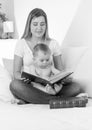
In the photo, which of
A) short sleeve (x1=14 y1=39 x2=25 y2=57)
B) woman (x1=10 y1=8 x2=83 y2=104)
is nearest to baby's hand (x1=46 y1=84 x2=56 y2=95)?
woman (x1=10 y1=8 x2=83 y2=104)

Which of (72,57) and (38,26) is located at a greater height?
(38,26)

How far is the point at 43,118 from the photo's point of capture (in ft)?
4.10

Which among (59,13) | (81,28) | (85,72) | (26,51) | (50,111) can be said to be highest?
(59,13)

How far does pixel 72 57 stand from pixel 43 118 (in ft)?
2.57

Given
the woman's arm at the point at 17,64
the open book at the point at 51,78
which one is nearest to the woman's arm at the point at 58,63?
the woman's arm at the point at 17,64

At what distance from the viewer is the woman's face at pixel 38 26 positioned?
76.6 inches

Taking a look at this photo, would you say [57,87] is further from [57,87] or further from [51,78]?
[51,78]

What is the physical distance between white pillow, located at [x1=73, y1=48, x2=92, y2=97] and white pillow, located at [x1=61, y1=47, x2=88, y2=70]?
0.07 metres

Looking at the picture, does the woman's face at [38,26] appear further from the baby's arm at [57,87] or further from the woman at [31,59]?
→ the baby's arm at [57,87]

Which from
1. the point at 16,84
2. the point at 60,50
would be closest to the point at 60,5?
the point at 60,50

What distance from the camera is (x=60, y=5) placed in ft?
9.73

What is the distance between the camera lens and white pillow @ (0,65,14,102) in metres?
1.72

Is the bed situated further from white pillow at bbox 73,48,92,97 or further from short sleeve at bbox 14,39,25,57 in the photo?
short sleeve at bbox 14,39,25,57

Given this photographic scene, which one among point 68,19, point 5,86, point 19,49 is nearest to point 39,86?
point 5,86
